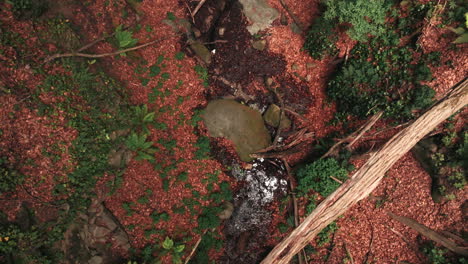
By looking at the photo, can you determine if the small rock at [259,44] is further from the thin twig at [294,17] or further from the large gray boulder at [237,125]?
the large gray boulder at [237,125]

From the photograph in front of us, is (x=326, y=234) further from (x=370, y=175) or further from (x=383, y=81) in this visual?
(x=383, y=81)

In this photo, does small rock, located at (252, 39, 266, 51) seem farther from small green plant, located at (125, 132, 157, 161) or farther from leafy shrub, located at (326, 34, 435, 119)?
small green plant, located at (125, 132, 157, 161)

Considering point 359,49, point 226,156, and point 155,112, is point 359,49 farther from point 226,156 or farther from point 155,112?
point 155,112

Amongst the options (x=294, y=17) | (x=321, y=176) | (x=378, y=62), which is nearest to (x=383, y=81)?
(x=378, y=62)

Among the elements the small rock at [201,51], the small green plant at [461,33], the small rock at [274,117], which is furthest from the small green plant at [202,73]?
the small green plant at [461,33]

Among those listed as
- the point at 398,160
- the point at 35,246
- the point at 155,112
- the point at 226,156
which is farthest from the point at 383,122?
the point at 35,246

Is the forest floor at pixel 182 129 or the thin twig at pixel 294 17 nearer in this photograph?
the forest floor at pixel 182 129
